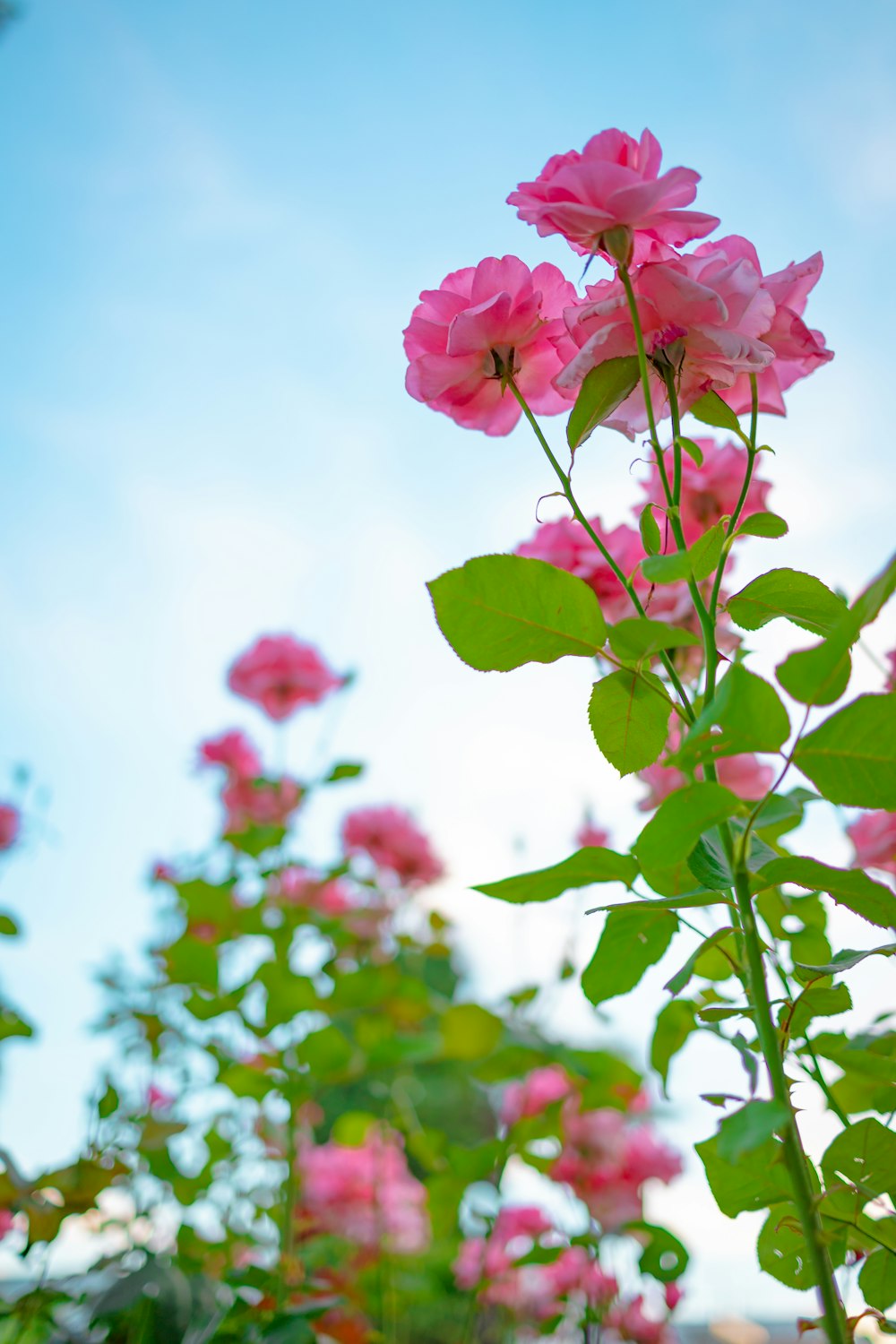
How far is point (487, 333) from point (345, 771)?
3.82ft

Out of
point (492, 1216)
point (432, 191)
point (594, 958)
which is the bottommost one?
point (492, 1216)

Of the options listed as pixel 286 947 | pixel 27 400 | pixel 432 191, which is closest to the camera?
pixel 432 191

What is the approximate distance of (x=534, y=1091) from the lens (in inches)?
64.6

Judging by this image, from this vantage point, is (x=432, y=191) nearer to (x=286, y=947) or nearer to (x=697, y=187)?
(x=697, y=187)

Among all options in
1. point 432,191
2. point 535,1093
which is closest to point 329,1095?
point 535,1093

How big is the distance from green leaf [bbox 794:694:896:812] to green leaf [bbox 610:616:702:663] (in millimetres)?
65

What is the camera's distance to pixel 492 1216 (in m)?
1.27

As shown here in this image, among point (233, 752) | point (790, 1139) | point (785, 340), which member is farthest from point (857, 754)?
point (233, 752)

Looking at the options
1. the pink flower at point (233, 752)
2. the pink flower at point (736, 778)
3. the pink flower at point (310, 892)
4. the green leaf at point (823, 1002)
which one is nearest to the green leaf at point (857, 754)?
the green leaf at point (823, 1002)

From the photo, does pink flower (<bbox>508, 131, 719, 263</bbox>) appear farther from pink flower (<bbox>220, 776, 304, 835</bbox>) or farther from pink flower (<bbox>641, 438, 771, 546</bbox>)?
pink flower (<bbox>220, 776, 304, 835</bbox>)

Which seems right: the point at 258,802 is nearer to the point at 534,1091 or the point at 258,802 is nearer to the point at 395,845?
the point at 395,845

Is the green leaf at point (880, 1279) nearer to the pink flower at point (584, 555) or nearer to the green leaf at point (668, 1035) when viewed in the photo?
the green leaf at point (668, 1035)

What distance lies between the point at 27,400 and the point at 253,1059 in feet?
6.66

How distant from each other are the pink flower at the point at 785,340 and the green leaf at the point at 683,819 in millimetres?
268
